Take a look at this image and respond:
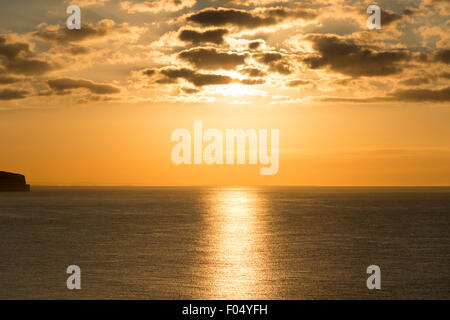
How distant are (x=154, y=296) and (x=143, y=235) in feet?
161

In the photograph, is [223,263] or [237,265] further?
[223,263]

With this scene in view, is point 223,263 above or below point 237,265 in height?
above

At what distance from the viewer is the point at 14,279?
158 ft

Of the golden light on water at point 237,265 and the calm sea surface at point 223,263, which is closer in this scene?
the golden light on water at point 237,265

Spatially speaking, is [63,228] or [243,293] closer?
[243,293]

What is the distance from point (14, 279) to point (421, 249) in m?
56.1

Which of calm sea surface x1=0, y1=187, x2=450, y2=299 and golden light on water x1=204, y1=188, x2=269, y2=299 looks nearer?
golden light on water x1=204, y1=188, x2=269, y2=299

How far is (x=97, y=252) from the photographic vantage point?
6719 cm

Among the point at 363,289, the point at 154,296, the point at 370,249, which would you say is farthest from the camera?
the point at 370,249
